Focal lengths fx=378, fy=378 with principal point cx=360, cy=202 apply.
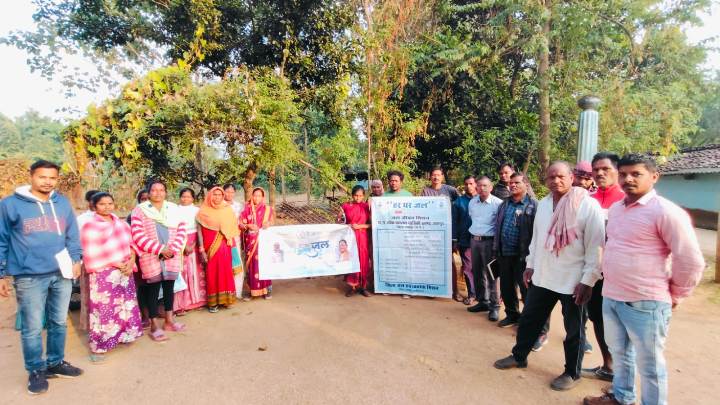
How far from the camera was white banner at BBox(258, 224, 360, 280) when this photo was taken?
5.09 m

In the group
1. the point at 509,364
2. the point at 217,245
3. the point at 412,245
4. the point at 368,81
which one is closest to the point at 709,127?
the point at 368,81

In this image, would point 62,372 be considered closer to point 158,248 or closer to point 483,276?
point 158,248

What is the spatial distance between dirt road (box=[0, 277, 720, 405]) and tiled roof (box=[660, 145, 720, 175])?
11585 millimetres

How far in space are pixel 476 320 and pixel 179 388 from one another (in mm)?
3003

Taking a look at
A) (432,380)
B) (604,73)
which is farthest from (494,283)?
(604,73)

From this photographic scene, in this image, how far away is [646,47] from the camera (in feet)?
29.2

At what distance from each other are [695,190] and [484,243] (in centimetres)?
1464

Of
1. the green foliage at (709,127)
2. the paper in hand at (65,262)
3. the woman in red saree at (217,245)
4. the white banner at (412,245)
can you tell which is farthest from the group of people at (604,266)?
the green foliage at (709,127)

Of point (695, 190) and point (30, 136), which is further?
point (30, 136)

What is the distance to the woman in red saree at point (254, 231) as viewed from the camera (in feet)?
16.6

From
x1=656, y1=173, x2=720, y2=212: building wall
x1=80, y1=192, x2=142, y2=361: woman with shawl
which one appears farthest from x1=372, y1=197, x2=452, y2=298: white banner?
x1=656, y1=173, x2=720, y2=212: building wall

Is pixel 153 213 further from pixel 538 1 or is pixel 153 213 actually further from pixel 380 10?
pixel 538 1

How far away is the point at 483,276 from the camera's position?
4.43 m

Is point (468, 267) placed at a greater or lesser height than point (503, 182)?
lesser
